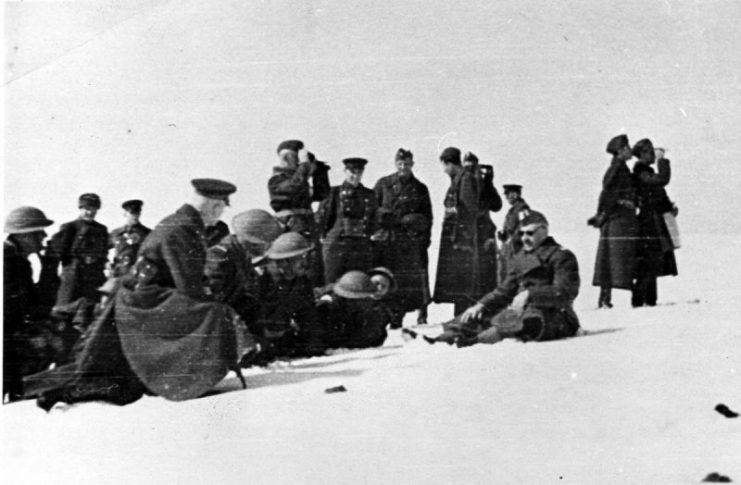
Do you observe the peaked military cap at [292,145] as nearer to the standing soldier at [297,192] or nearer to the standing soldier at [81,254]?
the standing soldier at [297,192]

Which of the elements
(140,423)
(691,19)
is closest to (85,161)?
(140,423)

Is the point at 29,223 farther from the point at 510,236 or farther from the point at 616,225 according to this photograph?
the point at 616,225

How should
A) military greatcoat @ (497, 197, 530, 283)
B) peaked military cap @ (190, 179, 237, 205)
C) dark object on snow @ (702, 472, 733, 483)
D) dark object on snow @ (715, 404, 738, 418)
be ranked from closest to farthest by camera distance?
dark object on snow @ (702, 472, 733, 483)
dark object on snow @ (715, 404, 738, 418)
peaked military cap @ (190, 179, 237, 205)
military greatcoat @ (497, 197, 530, 283)

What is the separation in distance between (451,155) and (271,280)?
1.33 meters

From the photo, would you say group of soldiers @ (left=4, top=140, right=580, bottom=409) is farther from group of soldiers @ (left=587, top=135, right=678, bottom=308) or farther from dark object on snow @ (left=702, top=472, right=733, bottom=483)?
dark object on snow @ (left=702, top=472, right=733, bottom=483)

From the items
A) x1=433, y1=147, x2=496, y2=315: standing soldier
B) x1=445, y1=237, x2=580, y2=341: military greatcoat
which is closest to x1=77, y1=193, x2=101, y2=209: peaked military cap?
x1=433, y1=147, x2=496, y2=315: standing soldier

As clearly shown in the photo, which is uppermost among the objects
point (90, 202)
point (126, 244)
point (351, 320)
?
point (90, 202)

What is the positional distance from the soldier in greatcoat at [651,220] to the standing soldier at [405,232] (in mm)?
1301

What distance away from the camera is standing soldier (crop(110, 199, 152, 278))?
566cm

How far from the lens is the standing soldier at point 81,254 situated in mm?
5715

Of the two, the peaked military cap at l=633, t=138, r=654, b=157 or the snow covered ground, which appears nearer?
the snow covered ground

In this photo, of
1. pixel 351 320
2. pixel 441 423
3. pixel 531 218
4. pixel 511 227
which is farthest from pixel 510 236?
pixel 441 423

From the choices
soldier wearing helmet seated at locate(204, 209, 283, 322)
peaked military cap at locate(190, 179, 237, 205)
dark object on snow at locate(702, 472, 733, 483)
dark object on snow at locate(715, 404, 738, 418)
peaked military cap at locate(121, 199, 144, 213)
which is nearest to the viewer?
dark object on snow at locate(702, 472, 733, 483)

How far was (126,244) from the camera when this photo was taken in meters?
5.70
